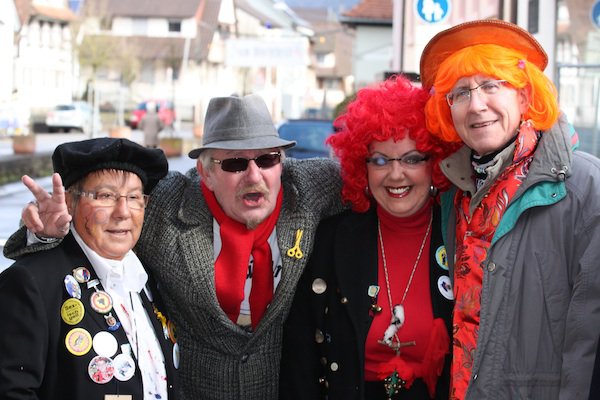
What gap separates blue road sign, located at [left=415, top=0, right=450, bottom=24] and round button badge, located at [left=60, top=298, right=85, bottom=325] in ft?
29.8

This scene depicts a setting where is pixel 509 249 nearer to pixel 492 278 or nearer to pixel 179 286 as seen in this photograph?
pixel 492 278

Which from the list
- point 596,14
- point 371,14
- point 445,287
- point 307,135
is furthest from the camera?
point 371,14

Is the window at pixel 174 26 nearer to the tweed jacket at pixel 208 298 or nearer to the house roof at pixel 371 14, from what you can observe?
the house roof at pixel 371 14

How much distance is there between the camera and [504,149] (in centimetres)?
270

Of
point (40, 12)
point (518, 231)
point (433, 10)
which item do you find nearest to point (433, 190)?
point (518, 231)

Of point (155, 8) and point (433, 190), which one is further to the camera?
point (155, 8)

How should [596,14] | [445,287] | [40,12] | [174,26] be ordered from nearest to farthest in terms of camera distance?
[445,287] → [596,14] → [40,12] → [174,26]

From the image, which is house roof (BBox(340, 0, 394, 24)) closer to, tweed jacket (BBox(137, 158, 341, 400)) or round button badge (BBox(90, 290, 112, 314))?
tweed jacket (BBox(137, 158, 341, 400))

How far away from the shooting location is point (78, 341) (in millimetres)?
2494

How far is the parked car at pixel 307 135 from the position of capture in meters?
11.6

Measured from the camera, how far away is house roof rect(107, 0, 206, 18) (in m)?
34.7

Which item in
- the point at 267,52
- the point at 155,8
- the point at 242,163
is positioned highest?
the point at 155,8

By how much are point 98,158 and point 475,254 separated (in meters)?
1.32

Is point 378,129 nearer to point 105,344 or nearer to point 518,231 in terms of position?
Answer: point 518,231
